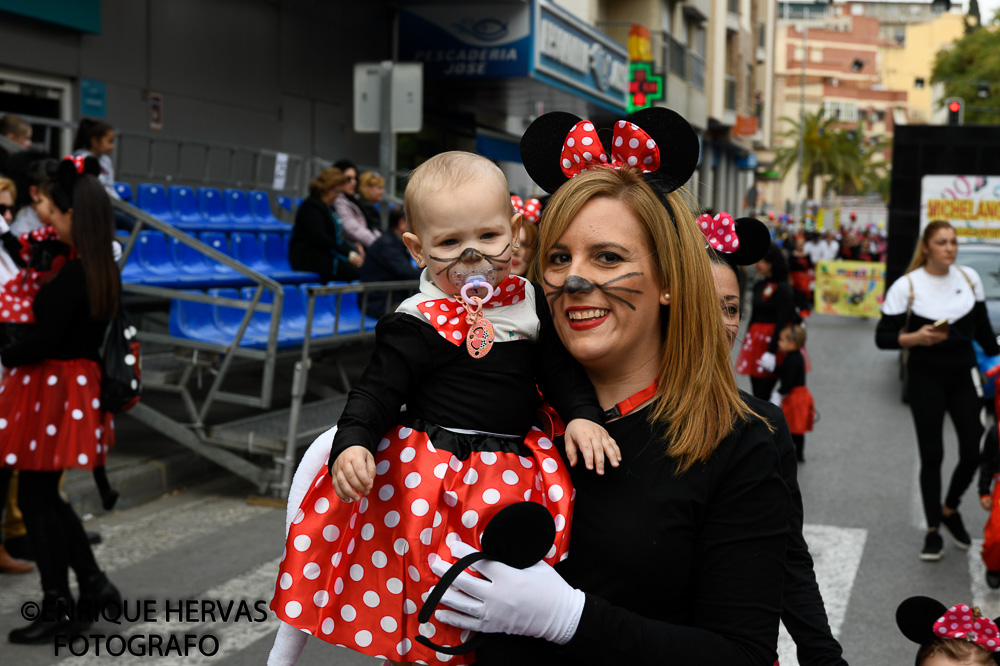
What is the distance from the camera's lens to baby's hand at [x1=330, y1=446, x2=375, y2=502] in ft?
6.45

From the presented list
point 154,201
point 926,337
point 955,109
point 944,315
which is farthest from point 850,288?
point 926,337

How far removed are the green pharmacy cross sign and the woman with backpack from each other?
15.9 metres

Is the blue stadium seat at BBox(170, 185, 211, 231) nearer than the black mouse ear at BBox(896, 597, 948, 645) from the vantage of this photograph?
No

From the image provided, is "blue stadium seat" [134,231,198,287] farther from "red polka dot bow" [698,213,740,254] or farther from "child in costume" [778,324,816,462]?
"red polka dot bow" [698,213,740,254]

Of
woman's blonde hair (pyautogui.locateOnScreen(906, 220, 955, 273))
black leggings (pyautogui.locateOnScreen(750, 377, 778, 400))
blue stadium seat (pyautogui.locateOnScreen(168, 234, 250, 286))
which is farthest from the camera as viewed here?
blue stadium seat (pyautogui.locateOnScreen(168, 234, 250, 286))

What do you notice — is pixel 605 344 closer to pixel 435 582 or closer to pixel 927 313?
pixel 435 582

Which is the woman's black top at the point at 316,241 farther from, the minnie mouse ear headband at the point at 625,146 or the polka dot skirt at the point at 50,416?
the minnie mouse ear headband at the point at 625,146

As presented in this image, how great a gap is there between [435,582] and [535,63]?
15.4m

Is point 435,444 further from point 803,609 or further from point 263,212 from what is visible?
point 263,212

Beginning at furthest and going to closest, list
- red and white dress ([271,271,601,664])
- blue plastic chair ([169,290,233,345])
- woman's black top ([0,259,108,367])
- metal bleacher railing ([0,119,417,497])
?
blue plastic chair ([169,290,233,345]), metal bleacher railing ([0,119,417,497]), woman's black top ([0,259,108,367]), red and white dress ([271,271,601,664])

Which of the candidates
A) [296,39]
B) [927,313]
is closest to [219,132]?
[296,39]

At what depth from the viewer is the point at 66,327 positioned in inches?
197

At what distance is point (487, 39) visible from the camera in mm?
16453

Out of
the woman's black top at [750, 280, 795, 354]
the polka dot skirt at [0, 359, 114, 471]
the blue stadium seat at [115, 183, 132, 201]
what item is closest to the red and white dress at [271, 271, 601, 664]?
the polka dot skirt at [0, 359, 114, 471]
